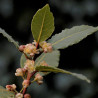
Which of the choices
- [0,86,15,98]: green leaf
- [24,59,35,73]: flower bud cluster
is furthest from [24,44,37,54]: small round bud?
[0,86,15,98]: green leaf

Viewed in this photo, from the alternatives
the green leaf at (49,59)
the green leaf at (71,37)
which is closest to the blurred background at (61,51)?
the green leaf at (49,59)

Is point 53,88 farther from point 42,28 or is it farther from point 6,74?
point 42,28

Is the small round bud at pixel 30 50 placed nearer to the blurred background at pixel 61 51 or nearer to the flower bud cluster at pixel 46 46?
the flower bud cluster at pixel 46 46

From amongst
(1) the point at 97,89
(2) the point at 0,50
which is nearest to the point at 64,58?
(1) the point at 97,89

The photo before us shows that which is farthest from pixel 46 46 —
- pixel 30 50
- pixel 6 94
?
pixel 6 94

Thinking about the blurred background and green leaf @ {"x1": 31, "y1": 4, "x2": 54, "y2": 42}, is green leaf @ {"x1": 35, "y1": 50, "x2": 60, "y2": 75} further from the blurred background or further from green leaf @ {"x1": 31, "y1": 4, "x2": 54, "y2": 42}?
the blurred background

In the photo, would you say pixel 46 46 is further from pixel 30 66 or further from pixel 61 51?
pixel 61 51

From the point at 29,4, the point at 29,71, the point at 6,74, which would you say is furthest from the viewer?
the point at 29,4
